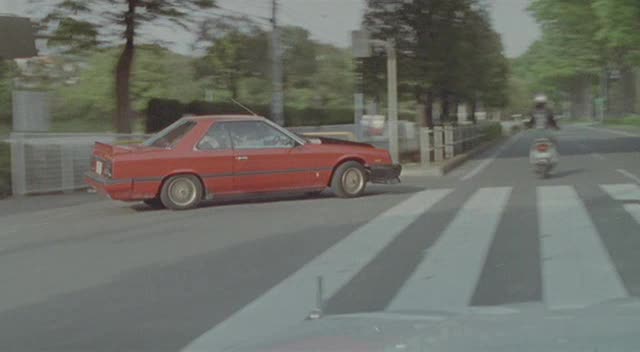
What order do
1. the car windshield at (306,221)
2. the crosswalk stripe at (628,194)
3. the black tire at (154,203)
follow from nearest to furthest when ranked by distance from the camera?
the car windshield at (306,221) < the crosswalk stripe at (628,194) < the black tire at (154,203)

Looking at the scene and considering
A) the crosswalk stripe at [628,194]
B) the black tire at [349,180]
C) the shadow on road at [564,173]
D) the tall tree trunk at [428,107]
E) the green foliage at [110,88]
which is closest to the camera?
the crosswalk stripe at [628,194]

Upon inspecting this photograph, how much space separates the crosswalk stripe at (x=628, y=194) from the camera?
10156mm

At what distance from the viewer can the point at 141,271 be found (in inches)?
279

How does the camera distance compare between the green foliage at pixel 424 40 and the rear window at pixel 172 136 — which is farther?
the green foliage at pixel 424 40

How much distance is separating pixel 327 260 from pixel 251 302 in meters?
1.70

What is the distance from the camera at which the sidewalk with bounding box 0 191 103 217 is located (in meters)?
13.0

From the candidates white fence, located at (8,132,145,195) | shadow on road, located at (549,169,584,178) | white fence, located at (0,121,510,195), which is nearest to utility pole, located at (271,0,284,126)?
white fence, located at (0,121,510,195)

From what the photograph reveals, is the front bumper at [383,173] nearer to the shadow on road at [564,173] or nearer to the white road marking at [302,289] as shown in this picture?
the white road marking at [302,289]

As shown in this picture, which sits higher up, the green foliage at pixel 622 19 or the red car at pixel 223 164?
the green foliage at pixel 622 19

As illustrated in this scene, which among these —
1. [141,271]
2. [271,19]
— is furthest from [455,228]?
[271,19]

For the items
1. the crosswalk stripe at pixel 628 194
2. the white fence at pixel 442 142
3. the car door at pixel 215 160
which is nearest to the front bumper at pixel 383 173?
the car door at pixel 215 160

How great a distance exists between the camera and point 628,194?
12141mm

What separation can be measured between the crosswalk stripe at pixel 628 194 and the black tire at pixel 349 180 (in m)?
3.82

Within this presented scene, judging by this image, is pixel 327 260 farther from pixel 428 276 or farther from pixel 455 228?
pixel 455 228
